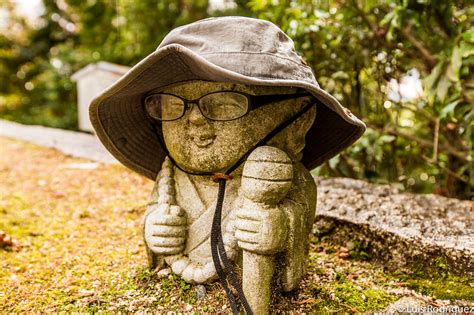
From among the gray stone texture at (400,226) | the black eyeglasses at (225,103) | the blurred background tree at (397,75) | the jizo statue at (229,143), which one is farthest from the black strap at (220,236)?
the blurred background tree at (397,75)

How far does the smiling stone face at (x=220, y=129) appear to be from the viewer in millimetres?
2016

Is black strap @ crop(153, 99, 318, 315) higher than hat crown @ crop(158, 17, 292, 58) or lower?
lower

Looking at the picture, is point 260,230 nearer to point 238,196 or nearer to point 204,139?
point 238,196

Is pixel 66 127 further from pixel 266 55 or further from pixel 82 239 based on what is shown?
pixel 266 55

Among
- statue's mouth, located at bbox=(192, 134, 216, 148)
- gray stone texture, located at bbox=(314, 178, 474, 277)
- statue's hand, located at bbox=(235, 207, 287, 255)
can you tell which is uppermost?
statue's mouth, located at bbox=(192, 134, 216, 148)

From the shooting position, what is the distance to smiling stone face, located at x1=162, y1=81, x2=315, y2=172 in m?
2.02

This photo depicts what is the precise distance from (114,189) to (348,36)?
10.2 feet

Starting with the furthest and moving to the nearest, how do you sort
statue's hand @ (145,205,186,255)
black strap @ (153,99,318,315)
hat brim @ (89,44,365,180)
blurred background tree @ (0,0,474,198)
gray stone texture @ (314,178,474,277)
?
1. blurred background tree @ (0,0,474,198)
2. gray stone texture @ (314,178,474,277)
3. statue's hand @ (145,205,186,255)
4. black strap @ (153,99,318,315)
5. hat brim @ (89,44,365,180)

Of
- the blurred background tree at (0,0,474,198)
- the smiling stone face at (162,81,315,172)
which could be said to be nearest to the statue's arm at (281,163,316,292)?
the smiling stone face at (162,81,315,172)

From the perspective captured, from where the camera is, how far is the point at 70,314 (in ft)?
6.96

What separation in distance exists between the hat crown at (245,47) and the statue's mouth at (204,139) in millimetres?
379

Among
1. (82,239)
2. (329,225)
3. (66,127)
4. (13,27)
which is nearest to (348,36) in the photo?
(329,225)

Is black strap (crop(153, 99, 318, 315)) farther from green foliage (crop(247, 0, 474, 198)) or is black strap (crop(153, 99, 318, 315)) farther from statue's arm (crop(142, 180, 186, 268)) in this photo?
green foliage (crop(247, 0, 474, 198))

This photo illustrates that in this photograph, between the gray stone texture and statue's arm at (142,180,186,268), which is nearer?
statue's arm at (142,180,186,268)
